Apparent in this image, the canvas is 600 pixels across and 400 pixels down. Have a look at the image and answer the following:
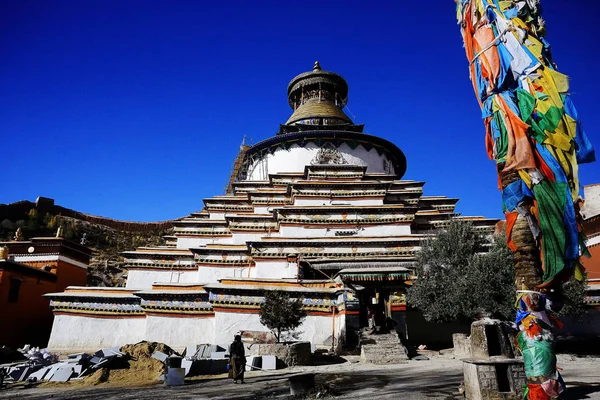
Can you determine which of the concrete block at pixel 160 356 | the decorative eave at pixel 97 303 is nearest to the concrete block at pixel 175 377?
the concrete block at pixel 160 356

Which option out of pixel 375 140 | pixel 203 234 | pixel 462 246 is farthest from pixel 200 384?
pixel 375 140

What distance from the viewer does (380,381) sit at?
7730mm

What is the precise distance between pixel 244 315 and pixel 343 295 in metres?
3.50

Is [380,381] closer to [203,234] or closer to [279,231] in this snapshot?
[279,231]

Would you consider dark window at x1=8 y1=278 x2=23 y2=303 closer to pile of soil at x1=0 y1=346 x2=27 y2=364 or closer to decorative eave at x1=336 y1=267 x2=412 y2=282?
pile of soil at x1=0 y1=346 x2=27 y2=364

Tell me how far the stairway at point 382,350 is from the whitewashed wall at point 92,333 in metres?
8.66

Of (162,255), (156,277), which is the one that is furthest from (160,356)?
(162,255)

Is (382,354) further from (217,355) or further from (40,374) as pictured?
(40,374)

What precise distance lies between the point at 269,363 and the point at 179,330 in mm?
5041

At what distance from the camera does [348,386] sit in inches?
289

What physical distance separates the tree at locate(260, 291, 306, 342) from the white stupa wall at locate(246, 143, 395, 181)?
14.3 meters

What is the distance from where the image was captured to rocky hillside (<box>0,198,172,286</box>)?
31828mm

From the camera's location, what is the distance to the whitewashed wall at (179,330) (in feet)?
44.6

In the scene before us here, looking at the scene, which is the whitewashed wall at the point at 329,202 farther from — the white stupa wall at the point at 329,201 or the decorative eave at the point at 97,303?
the decorative eave at the point at 97,303
